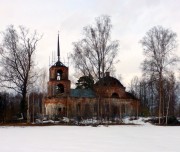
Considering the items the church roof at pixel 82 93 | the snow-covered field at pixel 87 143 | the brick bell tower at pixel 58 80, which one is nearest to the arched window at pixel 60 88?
the brick bell tower at pixel 58 80

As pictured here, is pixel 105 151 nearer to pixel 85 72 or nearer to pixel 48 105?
pixel 85 72

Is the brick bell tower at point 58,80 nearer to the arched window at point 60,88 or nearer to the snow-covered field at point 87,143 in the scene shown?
the arched window at point 60,88

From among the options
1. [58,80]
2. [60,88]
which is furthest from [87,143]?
[60,88]

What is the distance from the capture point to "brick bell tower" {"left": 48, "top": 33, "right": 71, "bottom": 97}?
53062 mm

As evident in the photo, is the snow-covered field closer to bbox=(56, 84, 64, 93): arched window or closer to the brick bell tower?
the brick bell tower

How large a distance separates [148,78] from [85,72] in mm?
6802

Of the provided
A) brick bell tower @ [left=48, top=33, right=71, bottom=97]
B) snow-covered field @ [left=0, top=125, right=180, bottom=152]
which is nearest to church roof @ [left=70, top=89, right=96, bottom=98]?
brick bell tower @ [left=48, top=33, right=71, bottom=97]

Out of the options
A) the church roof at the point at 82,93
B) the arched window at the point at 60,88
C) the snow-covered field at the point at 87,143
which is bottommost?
the snow-covered field at the point at 87,143

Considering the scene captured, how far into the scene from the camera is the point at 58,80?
177ft

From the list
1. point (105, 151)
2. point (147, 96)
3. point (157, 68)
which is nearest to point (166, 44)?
point (157, 68)

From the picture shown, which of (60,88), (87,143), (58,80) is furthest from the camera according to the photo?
(60,88)

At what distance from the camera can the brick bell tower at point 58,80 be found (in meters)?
53.1

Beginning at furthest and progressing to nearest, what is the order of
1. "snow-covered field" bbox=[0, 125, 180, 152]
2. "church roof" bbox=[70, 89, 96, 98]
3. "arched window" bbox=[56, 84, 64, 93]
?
1. "arched window" bbox=[56, 84, 64, 93]
2. "church roof" bbox=[70, 89, 96, 98]
3. "snow-covered field" bbox=[0, 125, 180, 152]

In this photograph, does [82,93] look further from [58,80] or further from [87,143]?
→ [87,143]
